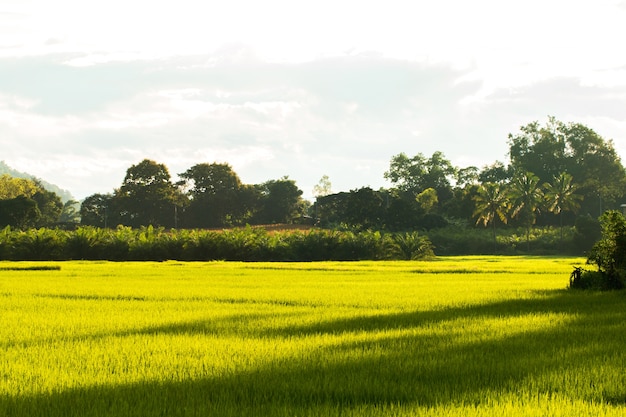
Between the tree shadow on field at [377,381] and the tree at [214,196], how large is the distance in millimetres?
60958

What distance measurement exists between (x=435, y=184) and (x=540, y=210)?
55.3 ft

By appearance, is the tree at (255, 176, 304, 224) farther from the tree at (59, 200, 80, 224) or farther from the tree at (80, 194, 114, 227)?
the tree at (59, 200, 80, 224)

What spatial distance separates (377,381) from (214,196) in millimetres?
64362

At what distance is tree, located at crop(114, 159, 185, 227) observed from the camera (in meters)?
66.6

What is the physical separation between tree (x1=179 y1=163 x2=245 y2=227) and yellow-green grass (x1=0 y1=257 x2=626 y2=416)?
2180 inches

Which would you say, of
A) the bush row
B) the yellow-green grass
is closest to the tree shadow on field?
the yellow-green grass

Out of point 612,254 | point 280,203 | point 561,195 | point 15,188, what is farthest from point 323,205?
point 612,254

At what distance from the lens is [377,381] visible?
6.02 metres

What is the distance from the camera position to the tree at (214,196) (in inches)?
2741

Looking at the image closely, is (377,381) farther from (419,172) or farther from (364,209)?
(419,172)

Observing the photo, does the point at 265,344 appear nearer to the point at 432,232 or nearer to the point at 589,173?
the point at 432,232

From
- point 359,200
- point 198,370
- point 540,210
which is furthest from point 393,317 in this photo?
point 540,210

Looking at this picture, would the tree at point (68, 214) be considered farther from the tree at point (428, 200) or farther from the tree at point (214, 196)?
the tree at point (428, 200)

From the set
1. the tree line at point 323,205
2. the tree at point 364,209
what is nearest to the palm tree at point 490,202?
the tree line at point 323,205
